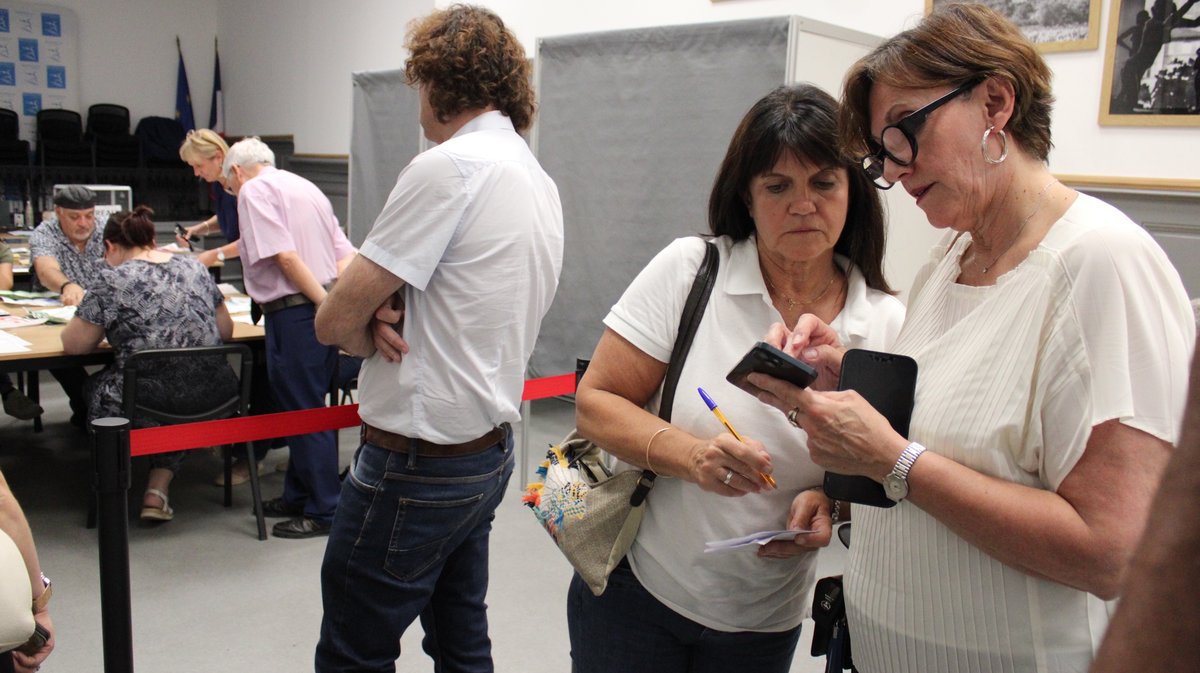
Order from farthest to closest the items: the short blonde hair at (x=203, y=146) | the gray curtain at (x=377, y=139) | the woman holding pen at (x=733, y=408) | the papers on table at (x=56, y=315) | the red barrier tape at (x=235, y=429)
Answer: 1. the gray curtain at (x=377, y=139)
2. the short blonde hair at (x=203, y=146)
3. the papers on table at (x=56, y=315)
4. the red barrier tape at (x=235, y=429)
5. the woman holding pen at (x=733, y=408)

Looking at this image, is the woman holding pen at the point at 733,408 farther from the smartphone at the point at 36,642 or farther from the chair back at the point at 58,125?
the chair back at the point at 58,125

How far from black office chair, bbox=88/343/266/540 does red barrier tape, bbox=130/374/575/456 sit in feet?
2.98

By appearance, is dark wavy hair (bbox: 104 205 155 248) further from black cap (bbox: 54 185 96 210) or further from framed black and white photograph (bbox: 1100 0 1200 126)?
framed black and white photograph (bbox: 1100 0 1200 126)

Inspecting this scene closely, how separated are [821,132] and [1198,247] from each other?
3.05 m

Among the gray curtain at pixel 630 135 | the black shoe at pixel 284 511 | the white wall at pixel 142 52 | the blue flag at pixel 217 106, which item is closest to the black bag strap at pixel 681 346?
the gray curtain at pixel 630 135

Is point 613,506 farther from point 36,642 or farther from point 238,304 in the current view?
point 238,304

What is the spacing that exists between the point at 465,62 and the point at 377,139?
14.1 feet

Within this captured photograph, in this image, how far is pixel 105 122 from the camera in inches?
448

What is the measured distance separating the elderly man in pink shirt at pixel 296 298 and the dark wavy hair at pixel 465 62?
192cm

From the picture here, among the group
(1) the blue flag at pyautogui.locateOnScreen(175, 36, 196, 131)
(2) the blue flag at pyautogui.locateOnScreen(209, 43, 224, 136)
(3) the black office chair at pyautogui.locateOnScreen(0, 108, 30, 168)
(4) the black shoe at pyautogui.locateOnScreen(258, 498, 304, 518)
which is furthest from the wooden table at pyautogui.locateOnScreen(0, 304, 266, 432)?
(1) the blue flag at pyautogui.locateOnScreen(175, 36, 196, 131)

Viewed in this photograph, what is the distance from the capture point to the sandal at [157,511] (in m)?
3.89

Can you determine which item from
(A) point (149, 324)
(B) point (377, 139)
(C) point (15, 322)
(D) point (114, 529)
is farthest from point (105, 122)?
(D) point (114, 529)

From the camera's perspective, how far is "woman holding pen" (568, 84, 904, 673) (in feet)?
4.75

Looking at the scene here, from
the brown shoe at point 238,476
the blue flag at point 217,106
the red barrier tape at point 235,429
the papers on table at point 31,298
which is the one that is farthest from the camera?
the blue flag at point 217,106
